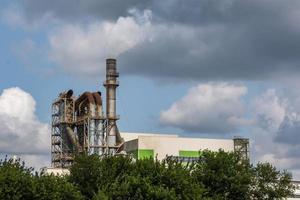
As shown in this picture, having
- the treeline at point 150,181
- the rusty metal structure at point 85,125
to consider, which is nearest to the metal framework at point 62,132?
the rusty metal structure at point 85,125

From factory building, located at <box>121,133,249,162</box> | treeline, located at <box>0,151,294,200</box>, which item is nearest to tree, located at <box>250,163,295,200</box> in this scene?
treeline, located at <box>0,151,294,200</box>

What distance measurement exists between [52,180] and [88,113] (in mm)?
67601

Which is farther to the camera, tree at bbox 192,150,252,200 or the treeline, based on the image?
tree at bbox 192,150,252,200

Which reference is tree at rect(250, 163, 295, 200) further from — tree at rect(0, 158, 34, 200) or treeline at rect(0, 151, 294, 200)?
tree at rect(0, 158, 34, 200)

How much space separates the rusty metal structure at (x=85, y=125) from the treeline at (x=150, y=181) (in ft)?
153

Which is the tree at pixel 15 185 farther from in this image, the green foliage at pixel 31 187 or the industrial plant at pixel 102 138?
the industrial plant at pixel 102 138

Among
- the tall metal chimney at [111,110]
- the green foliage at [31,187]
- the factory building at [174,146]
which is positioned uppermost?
the tall metal chimney at [111,110]

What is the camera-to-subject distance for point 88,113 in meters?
135

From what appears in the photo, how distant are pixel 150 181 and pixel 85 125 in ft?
203

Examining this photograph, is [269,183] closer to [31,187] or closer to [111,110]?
[31,187]

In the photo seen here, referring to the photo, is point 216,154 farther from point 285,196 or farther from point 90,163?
point 90,163

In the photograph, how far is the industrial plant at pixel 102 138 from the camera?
134 m

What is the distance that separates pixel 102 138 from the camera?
135 metres

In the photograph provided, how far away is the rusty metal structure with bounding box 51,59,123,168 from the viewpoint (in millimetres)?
134125
